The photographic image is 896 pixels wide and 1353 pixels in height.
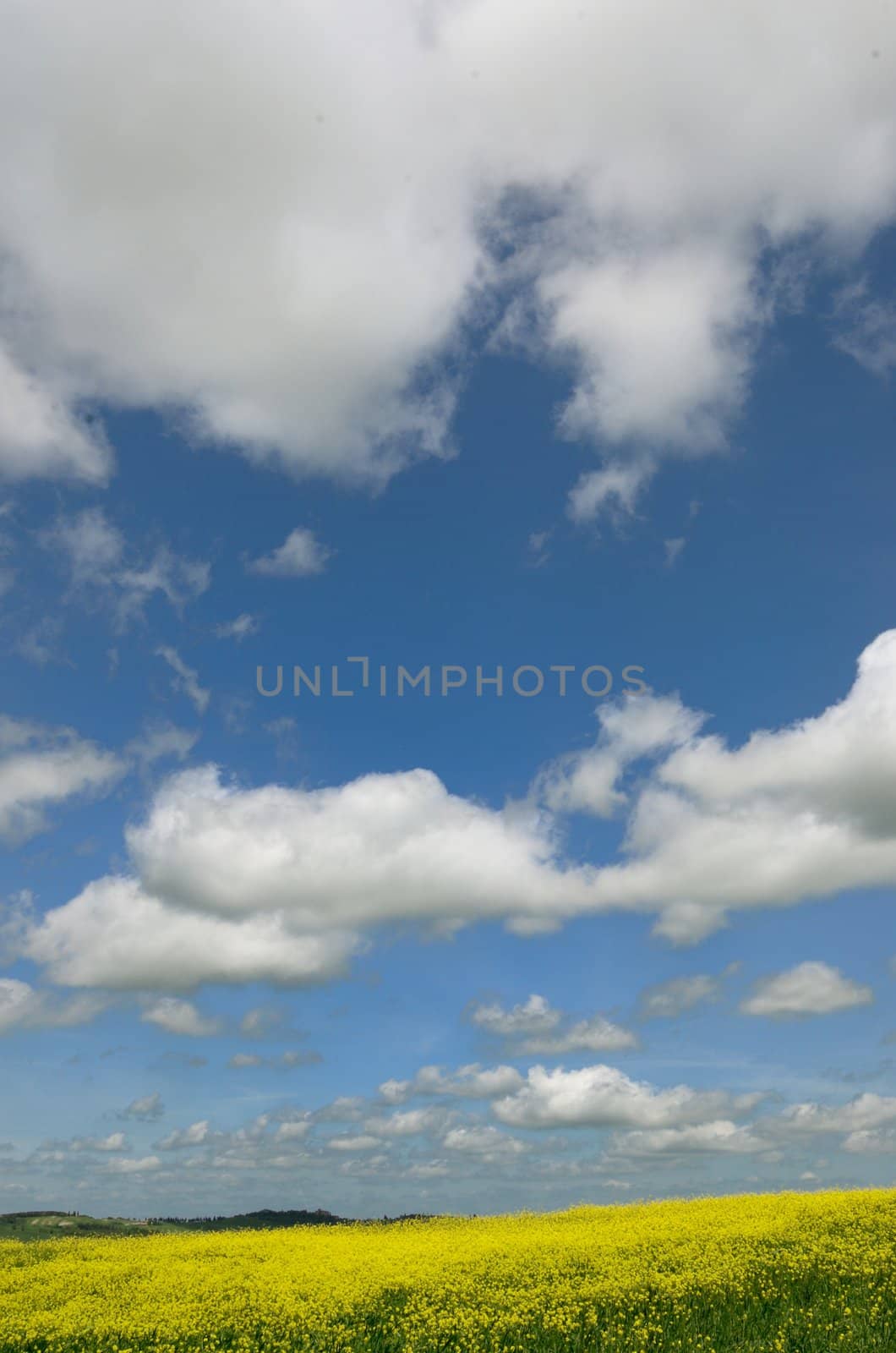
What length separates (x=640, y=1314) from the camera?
26.0 metres

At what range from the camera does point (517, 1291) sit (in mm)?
28516

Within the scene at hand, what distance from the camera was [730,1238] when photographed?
110 ft

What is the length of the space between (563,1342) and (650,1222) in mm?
16594

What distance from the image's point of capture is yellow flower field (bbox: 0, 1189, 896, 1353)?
25.1 meters

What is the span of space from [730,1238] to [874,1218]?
6.06m

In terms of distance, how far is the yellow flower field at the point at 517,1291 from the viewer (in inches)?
990

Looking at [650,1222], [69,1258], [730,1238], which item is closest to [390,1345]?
[730,1238]

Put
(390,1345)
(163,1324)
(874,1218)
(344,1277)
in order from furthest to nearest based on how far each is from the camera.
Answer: (874,1218), (344,1277), (163,1324), (390,1345)

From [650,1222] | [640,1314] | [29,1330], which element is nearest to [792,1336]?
[640,1314]

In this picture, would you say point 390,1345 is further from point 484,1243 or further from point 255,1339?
point 484,1243

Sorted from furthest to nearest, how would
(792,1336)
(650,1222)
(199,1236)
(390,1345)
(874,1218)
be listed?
(199,1236), (650,1222), (874,1218), (390,1345), (792,1336)

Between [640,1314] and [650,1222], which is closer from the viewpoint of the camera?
[640,1314]

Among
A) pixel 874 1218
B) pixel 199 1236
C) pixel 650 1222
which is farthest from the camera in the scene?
pixel 199 1236

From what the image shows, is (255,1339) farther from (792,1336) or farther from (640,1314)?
(792,1336)
